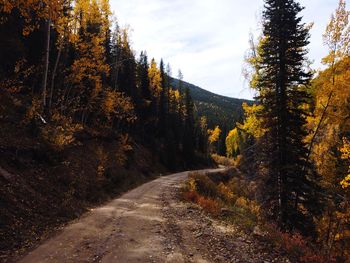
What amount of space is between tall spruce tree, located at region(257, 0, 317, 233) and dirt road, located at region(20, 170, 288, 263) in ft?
20.2

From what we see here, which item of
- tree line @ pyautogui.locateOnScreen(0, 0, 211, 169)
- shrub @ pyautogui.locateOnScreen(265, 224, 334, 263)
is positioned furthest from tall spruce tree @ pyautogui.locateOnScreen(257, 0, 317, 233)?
tree line @ pyautogui.locateOnScreen(0, 0, 211, 169)

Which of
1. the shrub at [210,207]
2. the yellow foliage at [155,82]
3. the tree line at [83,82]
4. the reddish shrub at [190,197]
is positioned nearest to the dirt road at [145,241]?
the shrub at [210,207]

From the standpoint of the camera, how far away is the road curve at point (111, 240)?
25.3ft

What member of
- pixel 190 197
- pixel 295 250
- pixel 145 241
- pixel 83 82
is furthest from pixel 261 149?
pixel 83 82

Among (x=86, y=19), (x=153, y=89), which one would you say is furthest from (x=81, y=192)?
(x=153, y=89)

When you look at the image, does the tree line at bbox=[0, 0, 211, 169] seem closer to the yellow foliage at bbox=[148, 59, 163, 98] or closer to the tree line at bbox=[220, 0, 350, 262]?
the yellow foliage at bbox=[148, 59, 163, 98]

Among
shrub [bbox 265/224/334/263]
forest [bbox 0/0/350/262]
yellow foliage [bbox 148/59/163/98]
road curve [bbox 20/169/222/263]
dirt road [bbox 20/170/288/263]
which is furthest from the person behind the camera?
yellow foliage [bbox 148/59/163/98]

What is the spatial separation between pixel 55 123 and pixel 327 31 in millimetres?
17384

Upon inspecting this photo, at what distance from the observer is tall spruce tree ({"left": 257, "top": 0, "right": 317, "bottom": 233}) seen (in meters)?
16.4

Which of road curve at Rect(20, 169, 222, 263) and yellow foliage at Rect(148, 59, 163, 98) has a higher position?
yellow foliage at Rect(148, 59, 163, 98)

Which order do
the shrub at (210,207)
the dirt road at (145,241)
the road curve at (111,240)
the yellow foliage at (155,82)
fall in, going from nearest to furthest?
1. the road curve at (111,240)
2. the dirt road at (145,241)
3. the shrub at (210,207)
4. the yellow foliage at (155,82)

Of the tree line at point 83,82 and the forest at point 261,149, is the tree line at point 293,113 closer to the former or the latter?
the forest at point 261,149

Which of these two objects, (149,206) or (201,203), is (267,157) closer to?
(201,203)

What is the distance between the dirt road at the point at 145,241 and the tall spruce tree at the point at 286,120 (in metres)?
6.17
